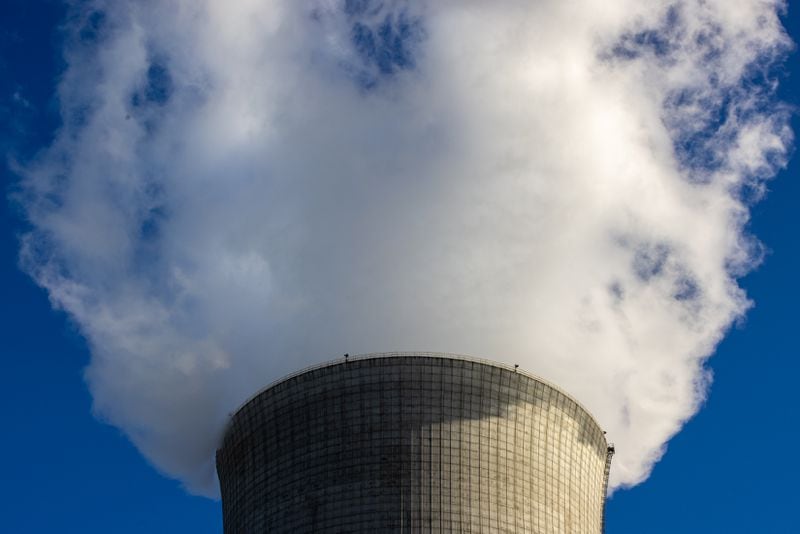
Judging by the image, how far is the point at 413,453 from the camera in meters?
39.3

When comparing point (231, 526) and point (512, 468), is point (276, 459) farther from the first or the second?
point (512, 468)

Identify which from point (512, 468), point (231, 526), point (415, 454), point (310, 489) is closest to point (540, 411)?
point (512, 468)

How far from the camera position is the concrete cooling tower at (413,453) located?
38.8 m

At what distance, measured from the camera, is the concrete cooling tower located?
38.8m

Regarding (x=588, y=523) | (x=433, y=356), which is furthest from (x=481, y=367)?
(x=588, y=523)

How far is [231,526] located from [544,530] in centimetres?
1166

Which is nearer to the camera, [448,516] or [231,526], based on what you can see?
[448,516]

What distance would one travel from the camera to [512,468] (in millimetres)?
39656

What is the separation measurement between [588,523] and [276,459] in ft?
38.4

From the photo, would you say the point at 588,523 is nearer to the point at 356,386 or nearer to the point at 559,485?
the point at 559,485

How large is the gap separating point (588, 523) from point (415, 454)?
24.1 ft

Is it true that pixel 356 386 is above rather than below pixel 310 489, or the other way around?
above

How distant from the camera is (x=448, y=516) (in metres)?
38.6

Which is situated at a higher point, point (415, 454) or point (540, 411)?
point (540, 411)
